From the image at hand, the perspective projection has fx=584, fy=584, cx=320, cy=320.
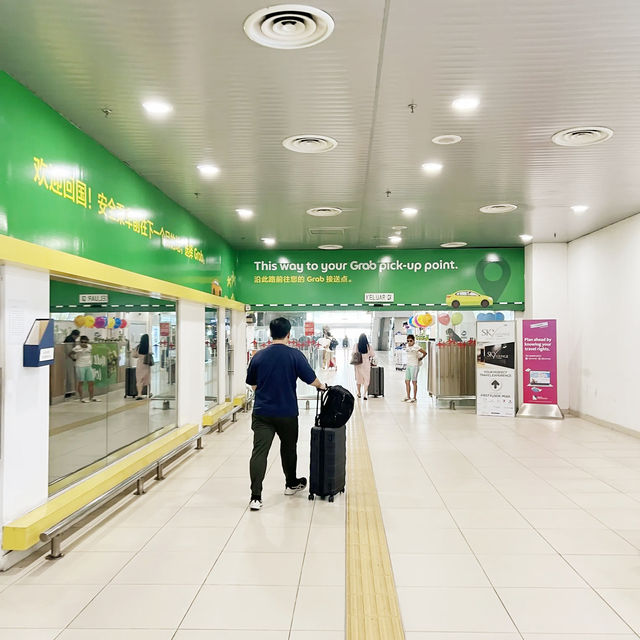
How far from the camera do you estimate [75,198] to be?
4.87 meters

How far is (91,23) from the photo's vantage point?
10.9 feet

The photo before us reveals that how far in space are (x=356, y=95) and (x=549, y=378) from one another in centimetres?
779

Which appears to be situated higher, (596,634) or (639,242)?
(639,242)

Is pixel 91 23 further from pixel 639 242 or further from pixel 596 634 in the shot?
pixel 639 242

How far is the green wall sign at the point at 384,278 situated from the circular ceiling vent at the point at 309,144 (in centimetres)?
640

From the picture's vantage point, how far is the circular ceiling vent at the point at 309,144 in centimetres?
543

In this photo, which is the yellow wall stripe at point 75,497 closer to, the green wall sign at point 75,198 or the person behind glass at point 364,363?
the green wall sign at point 75,198

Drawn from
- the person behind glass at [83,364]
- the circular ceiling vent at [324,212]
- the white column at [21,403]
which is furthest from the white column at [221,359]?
the white column at [21,403]

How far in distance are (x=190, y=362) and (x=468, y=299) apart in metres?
6.29

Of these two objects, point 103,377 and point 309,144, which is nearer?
point 103,377

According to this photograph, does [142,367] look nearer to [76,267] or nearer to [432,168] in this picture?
[76,267]

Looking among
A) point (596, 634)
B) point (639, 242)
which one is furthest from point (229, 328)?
point (596, 634)

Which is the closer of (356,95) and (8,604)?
(8,604)

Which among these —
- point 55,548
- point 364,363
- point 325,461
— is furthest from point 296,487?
point 364,363
